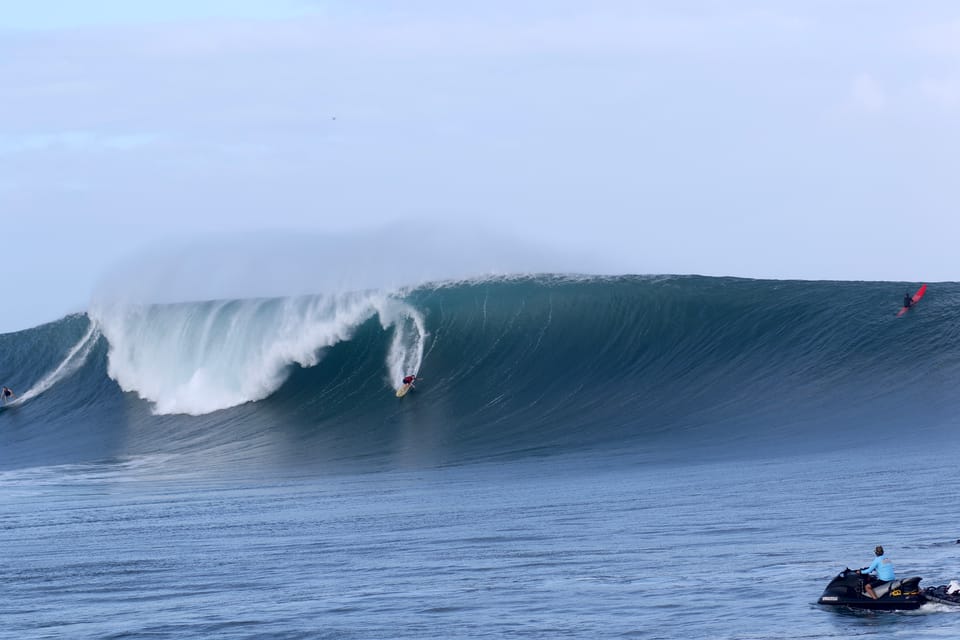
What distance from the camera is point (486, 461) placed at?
23.3m

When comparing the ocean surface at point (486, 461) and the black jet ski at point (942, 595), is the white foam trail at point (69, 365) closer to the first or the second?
the ocean surface at point (486, 461)

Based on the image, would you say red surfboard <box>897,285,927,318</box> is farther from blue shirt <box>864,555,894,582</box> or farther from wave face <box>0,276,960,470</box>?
blue shirt <box>864,555,894,582</box>

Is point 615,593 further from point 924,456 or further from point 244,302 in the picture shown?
point 244,302

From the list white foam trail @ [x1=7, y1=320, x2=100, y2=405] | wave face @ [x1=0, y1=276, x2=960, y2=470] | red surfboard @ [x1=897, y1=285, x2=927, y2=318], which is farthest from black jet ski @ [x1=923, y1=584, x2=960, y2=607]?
white foam trail @ [x1=7, y1=320, x2=100, y2=405]

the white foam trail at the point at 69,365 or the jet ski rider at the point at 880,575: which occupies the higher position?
the white foam trail at the point at 69,365

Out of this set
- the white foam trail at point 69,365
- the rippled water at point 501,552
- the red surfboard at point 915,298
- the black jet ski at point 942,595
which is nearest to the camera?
the black jet ski at point 942,595

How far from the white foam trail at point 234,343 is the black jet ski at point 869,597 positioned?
62.5 feet

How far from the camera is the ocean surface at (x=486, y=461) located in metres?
12.9

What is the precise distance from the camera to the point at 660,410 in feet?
85.4

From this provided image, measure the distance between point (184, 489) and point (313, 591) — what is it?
372 inches

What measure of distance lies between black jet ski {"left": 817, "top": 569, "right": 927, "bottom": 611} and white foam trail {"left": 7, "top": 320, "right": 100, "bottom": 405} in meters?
28.8

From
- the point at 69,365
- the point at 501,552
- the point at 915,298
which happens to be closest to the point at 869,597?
the point at 501,552

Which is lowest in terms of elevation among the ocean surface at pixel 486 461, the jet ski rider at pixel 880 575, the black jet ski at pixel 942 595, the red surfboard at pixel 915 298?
the black jet ski at pixel 942 595

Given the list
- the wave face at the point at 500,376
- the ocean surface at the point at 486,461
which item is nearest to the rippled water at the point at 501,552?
the ocean surface at the point at 486,461
